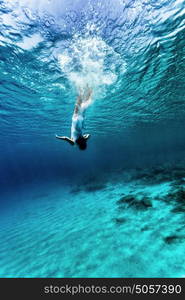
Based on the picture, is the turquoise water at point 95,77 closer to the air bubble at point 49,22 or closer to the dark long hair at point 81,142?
the air bubble at point 49,22

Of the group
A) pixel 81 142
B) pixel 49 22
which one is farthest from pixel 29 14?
pixel 81 142

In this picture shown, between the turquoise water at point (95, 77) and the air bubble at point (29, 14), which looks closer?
the turquoise water at point (95, 77)

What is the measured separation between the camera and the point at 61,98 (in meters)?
17.8

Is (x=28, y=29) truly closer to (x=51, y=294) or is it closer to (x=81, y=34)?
(x=81, y=34)

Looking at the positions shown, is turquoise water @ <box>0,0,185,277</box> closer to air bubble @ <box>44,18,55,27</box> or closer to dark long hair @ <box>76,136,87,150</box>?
air bubble @ <box>44,18,55,27</box>

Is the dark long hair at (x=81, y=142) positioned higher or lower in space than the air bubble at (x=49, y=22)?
lower

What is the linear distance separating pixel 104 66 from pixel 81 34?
393cm

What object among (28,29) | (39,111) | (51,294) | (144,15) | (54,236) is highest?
(144,15)

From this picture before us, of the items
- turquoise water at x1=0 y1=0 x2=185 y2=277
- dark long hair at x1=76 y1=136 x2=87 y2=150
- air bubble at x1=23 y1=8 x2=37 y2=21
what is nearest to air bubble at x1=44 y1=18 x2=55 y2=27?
turquoise water at x1=0 y1=0 x2=185 y2=277

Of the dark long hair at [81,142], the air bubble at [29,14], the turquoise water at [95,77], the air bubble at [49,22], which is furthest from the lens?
the air bubble at [49,22]

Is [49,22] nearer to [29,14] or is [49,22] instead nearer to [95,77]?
[29,14]

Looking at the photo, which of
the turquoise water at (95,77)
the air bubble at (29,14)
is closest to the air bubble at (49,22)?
the turquoise water at (95,77)

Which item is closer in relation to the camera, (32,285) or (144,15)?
(32,285)

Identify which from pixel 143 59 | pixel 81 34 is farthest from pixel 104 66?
pixel 81 34
